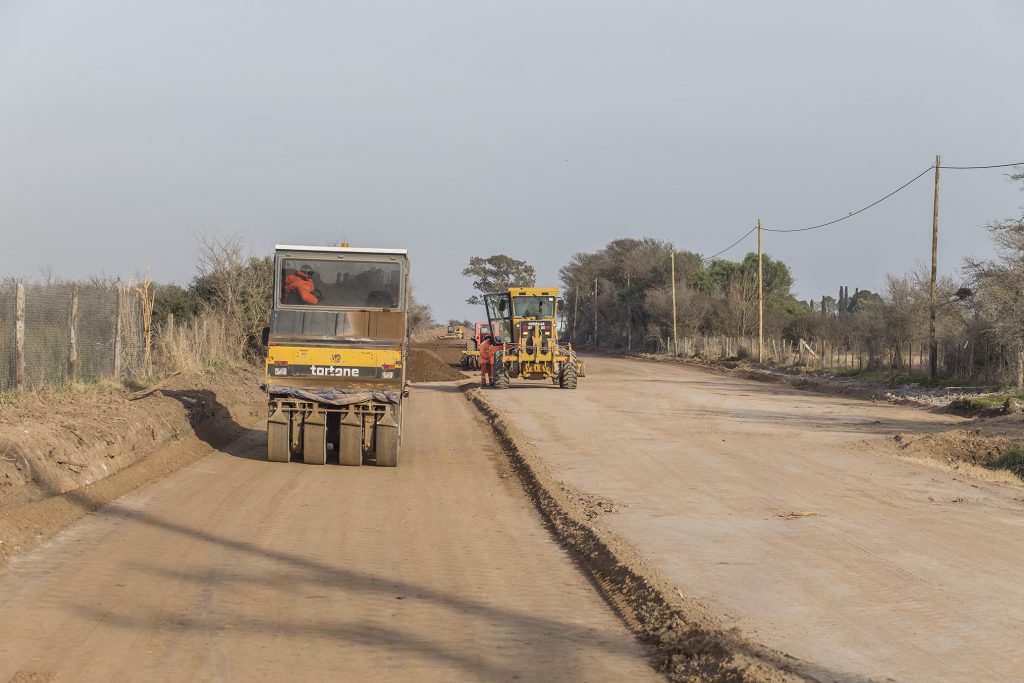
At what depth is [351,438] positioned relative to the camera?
53.7 feet

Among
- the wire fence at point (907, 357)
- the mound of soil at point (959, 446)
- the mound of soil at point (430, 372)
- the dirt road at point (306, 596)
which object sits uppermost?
the wire fence at point (907, 357)

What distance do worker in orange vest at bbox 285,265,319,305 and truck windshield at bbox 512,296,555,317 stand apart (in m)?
17.3

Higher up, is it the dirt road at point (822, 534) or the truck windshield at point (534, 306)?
the truck windshield at point (534, 306)

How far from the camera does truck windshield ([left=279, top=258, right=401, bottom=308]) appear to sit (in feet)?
55.7

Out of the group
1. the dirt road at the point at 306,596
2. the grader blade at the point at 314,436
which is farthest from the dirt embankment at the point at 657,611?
the grader blade at the point at 314,436

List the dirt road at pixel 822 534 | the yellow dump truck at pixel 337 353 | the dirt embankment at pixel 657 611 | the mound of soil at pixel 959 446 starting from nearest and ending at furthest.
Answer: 1. the dirt embankment at pixel 657 611
2. the dirt road at pixel 822 534
3. the yellow dump truck at pixel 337 353
4. the mound of soil at pixel 959 446

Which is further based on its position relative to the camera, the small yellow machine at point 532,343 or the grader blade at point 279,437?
the small yellow machine at point 532,343

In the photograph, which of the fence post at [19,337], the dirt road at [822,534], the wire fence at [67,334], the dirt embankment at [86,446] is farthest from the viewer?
the wire fence at [67,334]

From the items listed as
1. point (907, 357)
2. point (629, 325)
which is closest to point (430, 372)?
point (907, 357)

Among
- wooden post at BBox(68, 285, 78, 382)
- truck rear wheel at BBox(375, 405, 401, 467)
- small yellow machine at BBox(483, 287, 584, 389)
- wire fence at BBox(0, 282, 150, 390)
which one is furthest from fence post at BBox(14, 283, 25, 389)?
small yellow machine at BBox(483, 287, 584, 389)

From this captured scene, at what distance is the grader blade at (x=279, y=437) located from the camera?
16188mm

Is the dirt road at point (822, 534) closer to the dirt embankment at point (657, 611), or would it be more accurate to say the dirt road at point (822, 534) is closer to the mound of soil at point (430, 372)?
the dirt embankment at point (657, 611)

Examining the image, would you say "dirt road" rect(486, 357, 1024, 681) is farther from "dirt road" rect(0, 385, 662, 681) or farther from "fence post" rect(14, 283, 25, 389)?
"fence post" rect(14, 283, 25, 389)

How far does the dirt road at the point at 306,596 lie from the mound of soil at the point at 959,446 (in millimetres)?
8067
